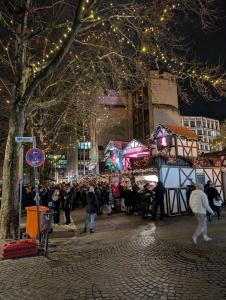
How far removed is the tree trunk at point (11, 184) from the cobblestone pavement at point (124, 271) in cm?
187

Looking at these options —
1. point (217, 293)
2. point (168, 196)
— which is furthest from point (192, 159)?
point (217, 293)

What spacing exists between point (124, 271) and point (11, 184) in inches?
228

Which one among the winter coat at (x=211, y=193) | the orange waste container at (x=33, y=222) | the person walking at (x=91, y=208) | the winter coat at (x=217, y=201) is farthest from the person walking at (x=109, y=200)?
the orange waste container at (x=33, y=222)

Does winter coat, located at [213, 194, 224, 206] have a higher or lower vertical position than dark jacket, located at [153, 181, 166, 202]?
lower

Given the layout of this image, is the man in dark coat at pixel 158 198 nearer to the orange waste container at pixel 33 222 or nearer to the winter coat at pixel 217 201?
the winter coat at pixel 217 201

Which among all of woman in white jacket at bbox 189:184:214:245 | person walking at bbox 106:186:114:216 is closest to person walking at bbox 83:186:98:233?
woman in white jacket at bbox 189:184:214:245

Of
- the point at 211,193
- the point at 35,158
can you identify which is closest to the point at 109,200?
the point at 211,193

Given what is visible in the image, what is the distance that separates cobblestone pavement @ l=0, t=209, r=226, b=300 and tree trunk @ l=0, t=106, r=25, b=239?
1874 mm

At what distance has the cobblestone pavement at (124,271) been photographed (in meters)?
5.54

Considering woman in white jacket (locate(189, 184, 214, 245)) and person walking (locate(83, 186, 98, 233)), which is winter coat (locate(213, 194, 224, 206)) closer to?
woman in white jacket (locate(189, 184, 214, 245))

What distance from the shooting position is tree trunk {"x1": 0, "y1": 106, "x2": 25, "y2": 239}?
1079cm

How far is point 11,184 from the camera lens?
36.2 ft

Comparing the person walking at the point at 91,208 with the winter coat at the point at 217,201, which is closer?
the person walking at the point at 91,208

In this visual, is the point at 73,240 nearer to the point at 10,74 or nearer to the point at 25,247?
the point at 25,247
